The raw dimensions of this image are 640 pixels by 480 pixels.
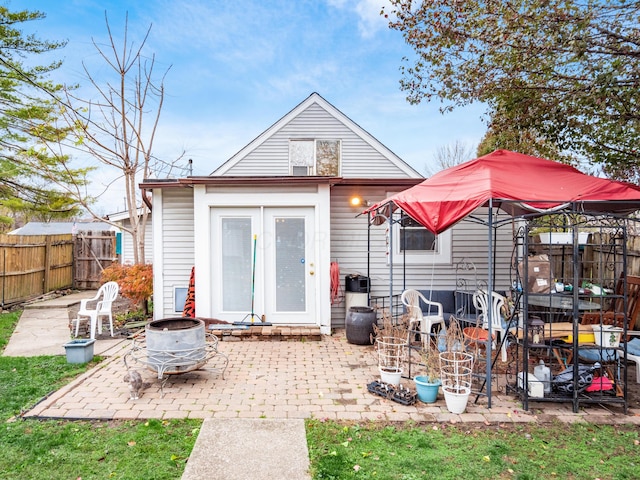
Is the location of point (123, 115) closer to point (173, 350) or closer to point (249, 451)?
point (173, 350)

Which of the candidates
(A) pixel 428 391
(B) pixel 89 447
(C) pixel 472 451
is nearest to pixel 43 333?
(B) pixel 89 447

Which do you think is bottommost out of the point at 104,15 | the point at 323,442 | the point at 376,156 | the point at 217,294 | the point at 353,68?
the point at 323,442

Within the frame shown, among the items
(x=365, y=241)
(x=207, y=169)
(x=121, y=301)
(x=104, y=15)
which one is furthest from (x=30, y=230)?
(x=365, y=241)

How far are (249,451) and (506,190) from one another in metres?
→ 3.61

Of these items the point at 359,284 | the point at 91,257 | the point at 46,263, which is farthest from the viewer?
the point at 91,257

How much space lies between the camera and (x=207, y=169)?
51.9 ft

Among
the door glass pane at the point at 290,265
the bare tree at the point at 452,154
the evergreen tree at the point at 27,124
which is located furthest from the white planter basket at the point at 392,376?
the bare tree at the point at 452,154

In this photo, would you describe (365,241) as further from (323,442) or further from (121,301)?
(121,301)

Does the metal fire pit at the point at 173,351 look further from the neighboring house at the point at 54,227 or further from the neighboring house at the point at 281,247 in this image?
the neighboring house at the point at 54,227

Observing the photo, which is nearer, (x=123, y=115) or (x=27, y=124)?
(x=123, y=115)

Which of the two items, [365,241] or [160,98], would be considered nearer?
[365,241]

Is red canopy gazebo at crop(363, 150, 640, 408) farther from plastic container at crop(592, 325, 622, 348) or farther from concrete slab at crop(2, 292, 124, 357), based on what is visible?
concrete slab at crop(2, 292, 124, 357)

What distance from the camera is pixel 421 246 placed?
24.8ft

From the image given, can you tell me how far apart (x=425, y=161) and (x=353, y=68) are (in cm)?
1111
